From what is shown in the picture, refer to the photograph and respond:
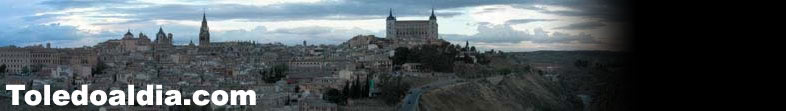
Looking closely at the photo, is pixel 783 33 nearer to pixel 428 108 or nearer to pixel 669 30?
pixel 669 30

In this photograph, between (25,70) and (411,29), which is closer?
(25,70)

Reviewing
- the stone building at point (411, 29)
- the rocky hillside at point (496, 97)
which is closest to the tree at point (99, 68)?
the stone building at point (411, 29)

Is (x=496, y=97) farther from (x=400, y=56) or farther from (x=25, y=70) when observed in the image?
(x=25, y=70)

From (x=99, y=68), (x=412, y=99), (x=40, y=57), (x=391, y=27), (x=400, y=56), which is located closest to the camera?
(x=412, y=99)

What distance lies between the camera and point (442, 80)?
9227 millimetres

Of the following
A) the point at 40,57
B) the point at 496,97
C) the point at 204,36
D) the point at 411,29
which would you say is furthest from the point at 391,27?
the point at 496,97

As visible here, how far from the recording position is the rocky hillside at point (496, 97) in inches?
277

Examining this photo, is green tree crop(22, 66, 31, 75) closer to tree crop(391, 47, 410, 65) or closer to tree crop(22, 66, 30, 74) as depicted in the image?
tree crop(22, 66, 30, 74)

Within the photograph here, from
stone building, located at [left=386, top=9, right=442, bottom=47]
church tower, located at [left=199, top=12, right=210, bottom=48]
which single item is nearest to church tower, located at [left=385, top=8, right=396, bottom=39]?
stone building, located at [left=386, top=9, right=442, bottom=47]

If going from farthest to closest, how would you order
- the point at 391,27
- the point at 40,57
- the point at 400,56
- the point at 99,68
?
the point at 391,27, the point at 40,57, the point at 99,68, the point at 400,56

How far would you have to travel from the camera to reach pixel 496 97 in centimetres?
758

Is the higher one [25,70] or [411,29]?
[411,29]

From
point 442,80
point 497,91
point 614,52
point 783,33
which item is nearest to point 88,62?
point 442,80

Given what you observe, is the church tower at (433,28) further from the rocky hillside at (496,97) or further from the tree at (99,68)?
the rocky hillside at (496,97)
